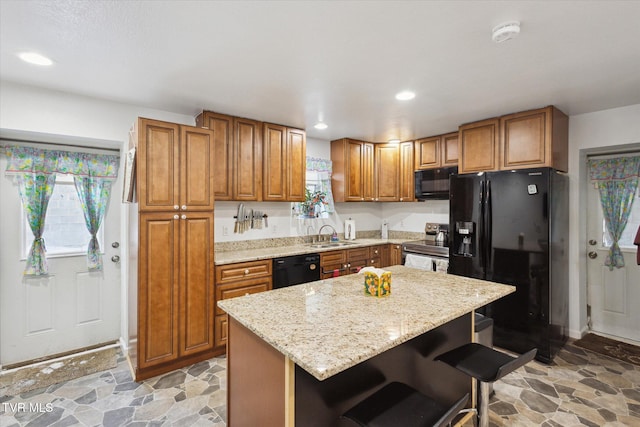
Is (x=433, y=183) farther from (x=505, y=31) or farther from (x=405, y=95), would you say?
(x=505, y=31)

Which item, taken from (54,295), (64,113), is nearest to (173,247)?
(54,295)

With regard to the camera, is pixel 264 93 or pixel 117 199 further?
pixel 117 199

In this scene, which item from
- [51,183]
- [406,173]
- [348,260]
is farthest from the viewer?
[406,173]

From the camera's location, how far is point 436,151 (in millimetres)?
4242

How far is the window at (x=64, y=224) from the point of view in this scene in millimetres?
2941

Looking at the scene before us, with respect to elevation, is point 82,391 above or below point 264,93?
below

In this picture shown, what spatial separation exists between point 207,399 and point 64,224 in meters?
2.18

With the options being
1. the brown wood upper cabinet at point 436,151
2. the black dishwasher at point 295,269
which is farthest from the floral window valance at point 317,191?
the brown wood upper cabinet at point 436,151

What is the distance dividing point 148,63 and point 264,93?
35.2 inches

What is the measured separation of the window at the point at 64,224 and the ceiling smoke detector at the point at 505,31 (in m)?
3.65

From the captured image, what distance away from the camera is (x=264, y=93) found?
271 cm

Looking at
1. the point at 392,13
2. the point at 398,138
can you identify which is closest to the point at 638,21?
the point at 392,13

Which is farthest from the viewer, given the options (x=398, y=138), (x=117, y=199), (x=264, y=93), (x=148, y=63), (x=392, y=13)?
(x=398, y=138)

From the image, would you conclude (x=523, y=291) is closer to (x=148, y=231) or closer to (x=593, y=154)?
(x=593, y=154)
